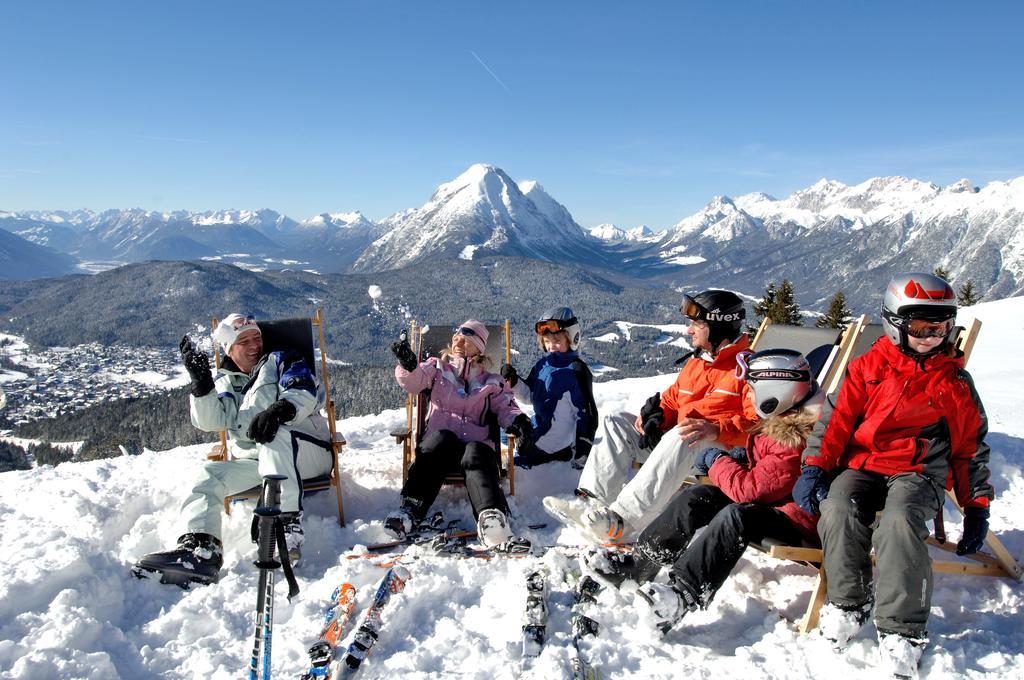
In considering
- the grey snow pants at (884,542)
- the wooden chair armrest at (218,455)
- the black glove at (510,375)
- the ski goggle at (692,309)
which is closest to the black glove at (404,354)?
the black glove at (510,375)

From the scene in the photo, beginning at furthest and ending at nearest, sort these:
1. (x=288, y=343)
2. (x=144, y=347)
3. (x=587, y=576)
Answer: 1. (x=144, y=347)
2. (x=288, y=343)
3. (x=587, y=576)

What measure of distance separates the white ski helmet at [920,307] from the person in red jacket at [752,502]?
1.91 ft

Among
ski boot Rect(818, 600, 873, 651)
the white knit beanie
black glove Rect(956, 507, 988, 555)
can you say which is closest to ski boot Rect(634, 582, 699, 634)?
ski boot Rect(818, 600, 873, 651)

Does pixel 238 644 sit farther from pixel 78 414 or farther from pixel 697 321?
pixel 78 414

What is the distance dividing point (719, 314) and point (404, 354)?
2743mm

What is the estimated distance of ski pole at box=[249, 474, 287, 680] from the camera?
3025mm

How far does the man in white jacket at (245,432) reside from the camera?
4215mm

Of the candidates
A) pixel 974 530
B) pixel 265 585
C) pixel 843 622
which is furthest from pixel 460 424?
pixel 974 530

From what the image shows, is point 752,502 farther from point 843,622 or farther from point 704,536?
point 843,622

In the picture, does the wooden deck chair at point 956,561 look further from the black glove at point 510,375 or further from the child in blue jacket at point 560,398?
the black glove at point 510,375

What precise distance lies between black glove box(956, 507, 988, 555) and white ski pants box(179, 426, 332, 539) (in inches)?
178

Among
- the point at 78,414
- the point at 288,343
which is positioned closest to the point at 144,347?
the point at 78,414

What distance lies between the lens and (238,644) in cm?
345

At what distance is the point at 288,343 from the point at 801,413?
15.5 ft
